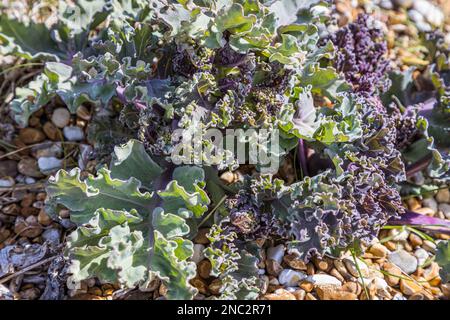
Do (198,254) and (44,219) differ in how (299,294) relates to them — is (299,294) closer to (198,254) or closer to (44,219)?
(198,254)

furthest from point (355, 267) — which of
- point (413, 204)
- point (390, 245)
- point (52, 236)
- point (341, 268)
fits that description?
point (52, 236)

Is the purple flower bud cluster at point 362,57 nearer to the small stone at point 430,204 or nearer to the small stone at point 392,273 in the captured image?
the small stone at point 430,204

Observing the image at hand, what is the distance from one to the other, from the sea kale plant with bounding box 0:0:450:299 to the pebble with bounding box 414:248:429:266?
0.20 meters

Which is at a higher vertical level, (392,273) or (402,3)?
(402,3)

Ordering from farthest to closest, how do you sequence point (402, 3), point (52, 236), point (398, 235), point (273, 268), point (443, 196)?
1. point (402, 3)
2. point (443, 196)
3. point (398, 235)
4. point (52, 236)
5. point (273, 268)

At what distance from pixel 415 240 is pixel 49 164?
6.27 feet

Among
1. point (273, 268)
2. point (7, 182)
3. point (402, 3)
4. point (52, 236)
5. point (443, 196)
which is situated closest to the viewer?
point (273, 268)

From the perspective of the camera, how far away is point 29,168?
3.01 metres

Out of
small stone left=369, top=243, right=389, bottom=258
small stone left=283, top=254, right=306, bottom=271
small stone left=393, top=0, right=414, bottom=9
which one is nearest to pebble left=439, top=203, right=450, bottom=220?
small stone left=369, top=243, right=389, bottom=258

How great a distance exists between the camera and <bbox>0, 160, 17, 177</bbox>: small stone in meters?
3.00

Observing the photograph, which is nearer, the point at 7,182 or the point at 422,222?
the point at 422,222

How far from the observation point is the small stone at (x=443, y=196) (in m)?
3.06
